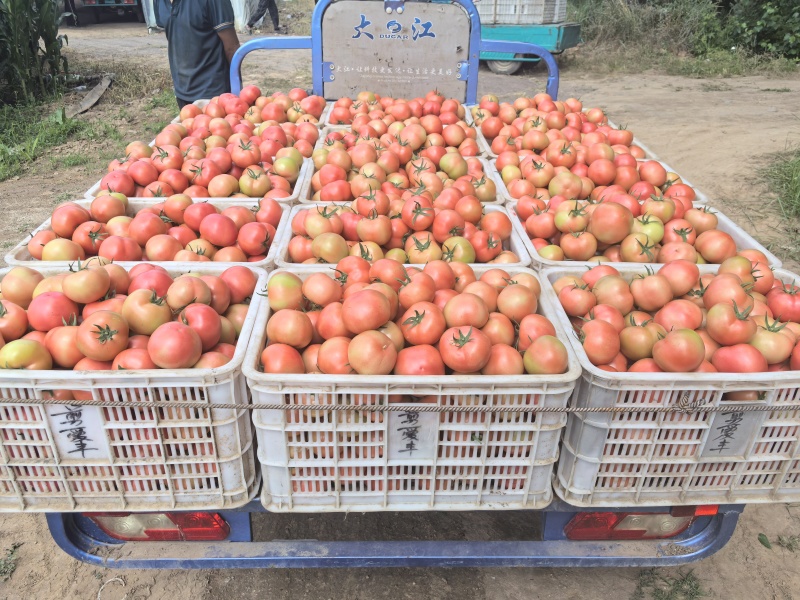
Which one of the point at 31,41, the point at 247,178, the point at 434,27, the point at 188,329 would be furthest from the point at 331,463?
the point at 31,41

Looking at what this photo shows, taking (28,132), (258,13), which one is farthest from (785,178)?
(258,13)

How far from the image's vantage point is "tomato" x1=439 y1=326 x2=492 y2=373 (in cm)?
185

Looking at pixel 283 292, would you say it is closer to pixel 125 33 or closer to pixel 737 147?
pixel 737 147

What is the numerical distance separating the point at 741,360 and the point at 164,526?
6.66ft

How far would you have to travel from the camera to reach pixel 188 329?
1853 mm

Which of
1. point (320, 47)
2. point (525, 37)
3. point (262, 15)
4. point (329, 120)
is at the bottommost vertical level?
point (262, 15)

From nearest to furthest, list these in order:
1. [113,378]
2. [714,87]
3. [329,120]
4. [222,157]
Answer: [113,378], [222,157], [329,120], [714,87]

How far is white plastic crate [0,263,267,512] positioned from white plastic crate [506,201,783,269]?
1.34 meters

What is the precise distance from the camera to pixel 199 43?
5.30m

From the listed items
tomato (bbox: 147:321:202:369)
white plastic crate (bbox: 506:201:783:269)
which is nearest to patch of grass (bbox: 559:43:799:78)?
white plastic crate (bbox: 506:201:783:269)

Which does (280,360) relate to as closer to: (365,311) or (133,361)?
(365,311)

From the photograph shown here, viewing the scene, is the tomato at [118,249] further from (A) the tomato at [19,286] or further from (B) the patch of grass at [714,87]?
(B) the patch of grass at [714,87]

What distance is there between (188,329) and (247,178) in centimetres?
157

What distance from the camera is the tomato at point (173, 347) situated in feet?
5.83
